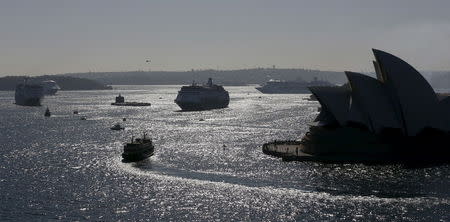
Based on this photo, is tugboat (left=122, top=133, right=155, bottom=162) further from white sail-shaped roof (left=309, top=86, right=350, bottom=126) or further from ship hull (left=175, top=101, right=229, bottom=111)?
ship hull (left=175, top=101, right=229, bottom=111)

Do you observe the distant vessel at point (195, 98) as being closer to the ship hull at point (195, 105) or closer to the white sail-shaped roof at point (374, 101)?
the ship hull at point (195, 105)

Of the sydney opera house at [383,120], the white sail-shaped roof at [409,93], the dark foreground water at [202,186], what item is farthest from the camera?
the white sail-shaped roof at [409,93]

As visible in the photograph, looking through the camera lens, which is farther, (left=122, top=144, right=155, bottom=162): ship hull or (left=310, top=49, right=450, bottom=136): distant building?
(left=310, top=49, right=450, bottom=136): distant building

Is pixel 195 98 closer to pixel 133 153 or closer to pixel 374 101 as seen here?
pixel 133 153

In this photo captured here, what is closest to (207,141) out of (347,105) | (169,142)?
(169,142)

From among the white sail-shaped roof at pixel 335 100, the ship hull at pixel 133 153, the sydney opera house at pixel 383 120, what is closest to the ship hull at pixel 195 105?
the sydney opera house at pixel 383 120

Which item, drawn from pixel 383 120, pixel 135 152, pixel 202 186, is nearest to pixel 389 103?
pixel 383 120

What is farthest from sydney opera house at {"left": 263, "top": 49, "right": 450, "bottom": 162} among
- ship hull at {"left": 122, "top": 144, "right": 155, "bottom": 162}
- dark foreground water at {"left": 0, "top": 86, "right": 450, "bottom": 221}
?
ship hull at {"left": 122, "top": 144, "right": 155, "bottom": 162}

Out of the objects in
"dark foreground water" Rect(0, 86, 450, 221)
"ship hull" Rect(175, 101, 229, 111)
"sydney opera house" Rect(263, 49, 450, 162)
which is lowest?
"ship hull" Rect(175, 101, 229, 111)
